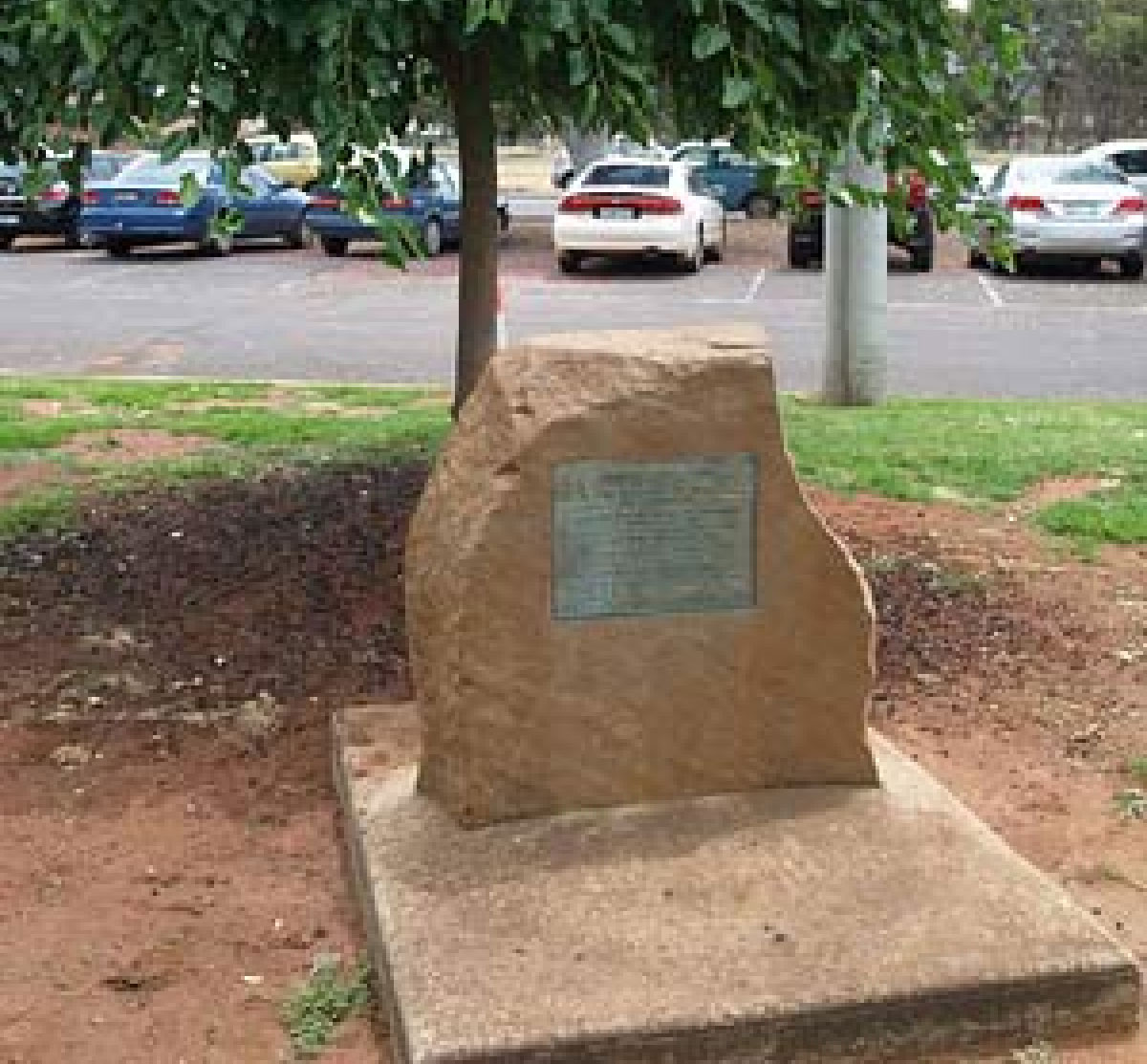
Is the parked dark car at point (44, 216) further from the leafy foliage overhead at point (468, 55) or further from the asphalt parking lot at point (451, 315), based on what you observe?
the leafy foliage overhead at point (468, 55)

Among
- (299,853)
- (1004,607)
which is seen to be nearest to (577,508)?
(299,853)

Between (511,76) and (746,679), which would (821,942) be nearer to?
(746,679)

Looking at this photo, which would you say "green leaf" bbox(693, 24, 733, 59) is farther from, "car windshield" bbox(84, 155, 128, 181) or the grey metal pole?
"car windshield" bbox(84, 155, 128, 181)

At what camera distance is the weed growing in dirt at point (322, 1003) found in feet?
11.8

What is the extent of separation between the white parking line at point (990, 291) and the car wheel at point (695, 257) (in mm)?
3439

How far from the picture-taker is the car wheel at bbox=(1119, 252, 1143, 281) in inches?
839

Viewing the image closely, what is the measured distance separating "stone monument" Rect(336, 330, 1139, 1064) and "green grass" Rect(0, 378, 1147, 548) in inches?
135

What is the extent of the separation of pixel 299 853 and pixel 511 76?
2.78 metres

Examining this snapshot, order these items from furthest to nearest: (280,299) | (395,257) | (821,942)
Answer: (280,299)
(395,257)
(821,942)

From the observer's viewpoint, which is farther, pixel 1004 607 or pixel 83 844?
pixel 1004 607

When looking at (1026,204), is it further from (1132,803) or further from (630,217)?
(1132,803)

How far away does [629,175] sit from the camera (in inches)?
879

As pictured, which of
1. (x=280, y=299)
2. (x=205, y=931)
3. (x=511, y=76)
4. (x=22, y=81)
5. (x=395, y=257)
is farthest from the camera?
(x=280, y=299)

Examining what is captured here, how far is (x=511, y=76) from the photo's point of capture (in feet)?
19.3
